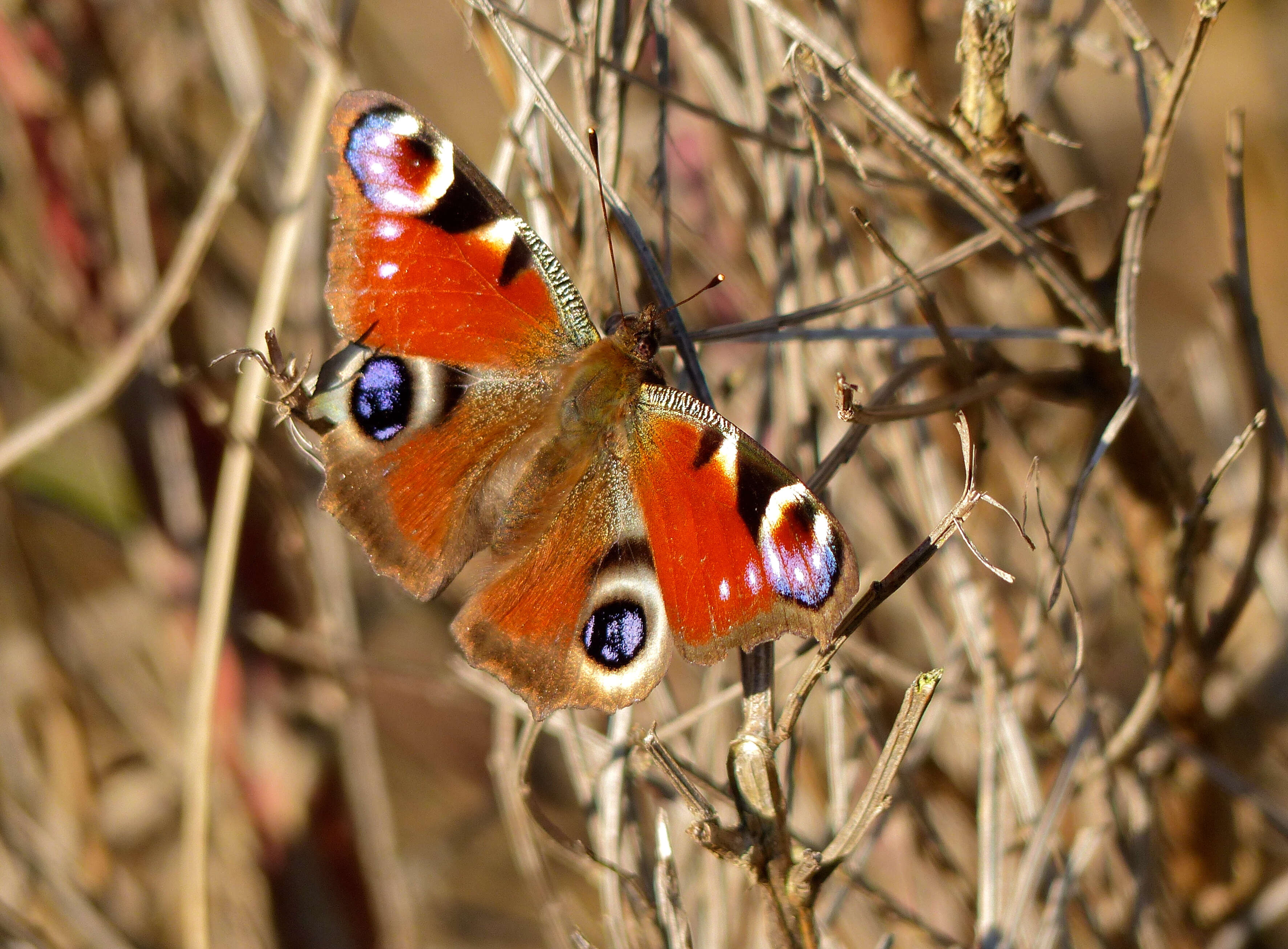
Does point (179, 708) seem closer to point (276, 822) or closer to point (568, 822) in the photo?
point (276, 822)


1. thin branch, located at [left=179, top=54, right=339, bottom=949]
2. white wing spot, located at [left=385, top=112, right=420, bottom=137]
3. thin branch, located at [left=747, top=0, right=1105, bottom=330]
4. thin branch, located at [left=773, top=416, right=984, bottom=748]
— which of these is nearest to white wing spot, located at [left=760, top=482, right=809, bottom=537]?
thin branch, located at [left=773, top=416, right=984, bottom=748]

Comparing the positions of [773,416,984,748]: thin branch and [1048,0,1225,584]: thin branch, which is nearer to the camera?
[773,416,984,748]: thin branch

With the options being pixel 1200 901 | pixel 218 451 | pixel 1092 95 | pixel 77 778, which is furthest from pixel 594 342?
pixel 1092 95

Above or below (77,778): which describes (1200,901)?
below

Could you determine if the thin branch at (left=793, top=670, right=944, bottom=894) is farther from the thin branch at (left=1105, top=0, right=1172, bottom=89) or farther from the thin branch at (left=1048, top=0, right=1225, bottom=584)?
the thin branch at (left=1105, top=0, right=1172, bottom=89)

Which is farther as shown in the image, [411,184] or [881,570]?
[881,570]

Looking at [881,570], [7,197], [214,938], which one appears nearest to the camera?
[881,570]

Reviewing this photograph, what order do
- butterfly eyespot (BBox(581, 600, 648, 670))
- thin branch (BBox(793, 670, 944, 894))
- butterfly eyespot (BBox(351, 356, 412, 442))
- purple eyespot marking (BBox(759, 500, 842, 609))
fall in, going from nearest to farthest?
1. thin branch (BBox(793, 670, 944, 894))
2. purple eyespot marking (BBox(759, 500, 842, 609))
3. butterfly eyespot (BBox(581, 600, 648, 670))
4. butterfly eyespot (BBox(351, 356, 412, 442))
